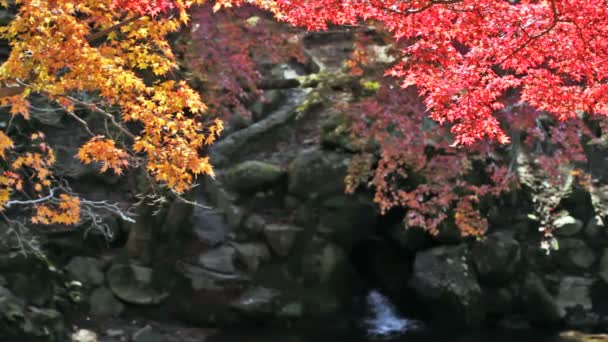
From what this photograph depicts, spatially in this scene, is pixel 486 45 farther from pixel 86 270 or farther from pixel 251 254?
pixel 86 270

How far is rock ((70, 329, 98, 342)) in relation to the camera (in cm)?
1148

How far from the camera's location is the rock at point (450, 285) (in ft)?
43.8

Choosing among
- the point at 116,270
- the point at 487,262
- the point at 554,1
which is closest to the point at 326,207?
the point at 487,262

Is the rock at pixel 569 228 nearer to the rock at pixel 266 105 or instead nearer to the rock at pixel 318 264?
the rock at pixel 318 264

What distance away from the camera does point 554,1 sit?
634 centimetres

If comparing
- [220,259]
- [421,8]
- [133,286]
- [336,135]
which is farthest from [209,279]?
[421,8]

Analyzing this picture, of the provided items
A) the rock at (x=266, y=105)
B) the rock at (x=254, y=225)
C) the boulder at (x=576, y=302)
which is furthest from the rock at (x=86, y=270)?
the boulder at (x=576, y=302)

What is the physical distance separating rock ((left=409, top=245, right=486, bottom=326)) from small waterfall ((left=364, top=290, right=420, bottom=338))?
0.65 meters

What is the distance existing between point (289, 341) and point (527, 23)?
24.8 ft

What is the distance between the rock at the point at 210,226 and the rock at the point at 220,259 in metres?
0.31

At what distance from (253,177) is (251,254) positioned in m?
1.83

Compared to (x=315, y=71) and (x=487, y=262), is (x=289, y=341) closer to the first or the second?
(x=487, y=262)

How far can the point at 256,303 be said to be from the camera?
12867mm

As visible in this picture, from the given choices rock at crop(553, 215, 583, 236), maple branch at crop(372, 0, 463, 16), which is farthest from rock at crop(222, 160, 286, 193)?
maple branch at crop(372, 0, 463, 16)
